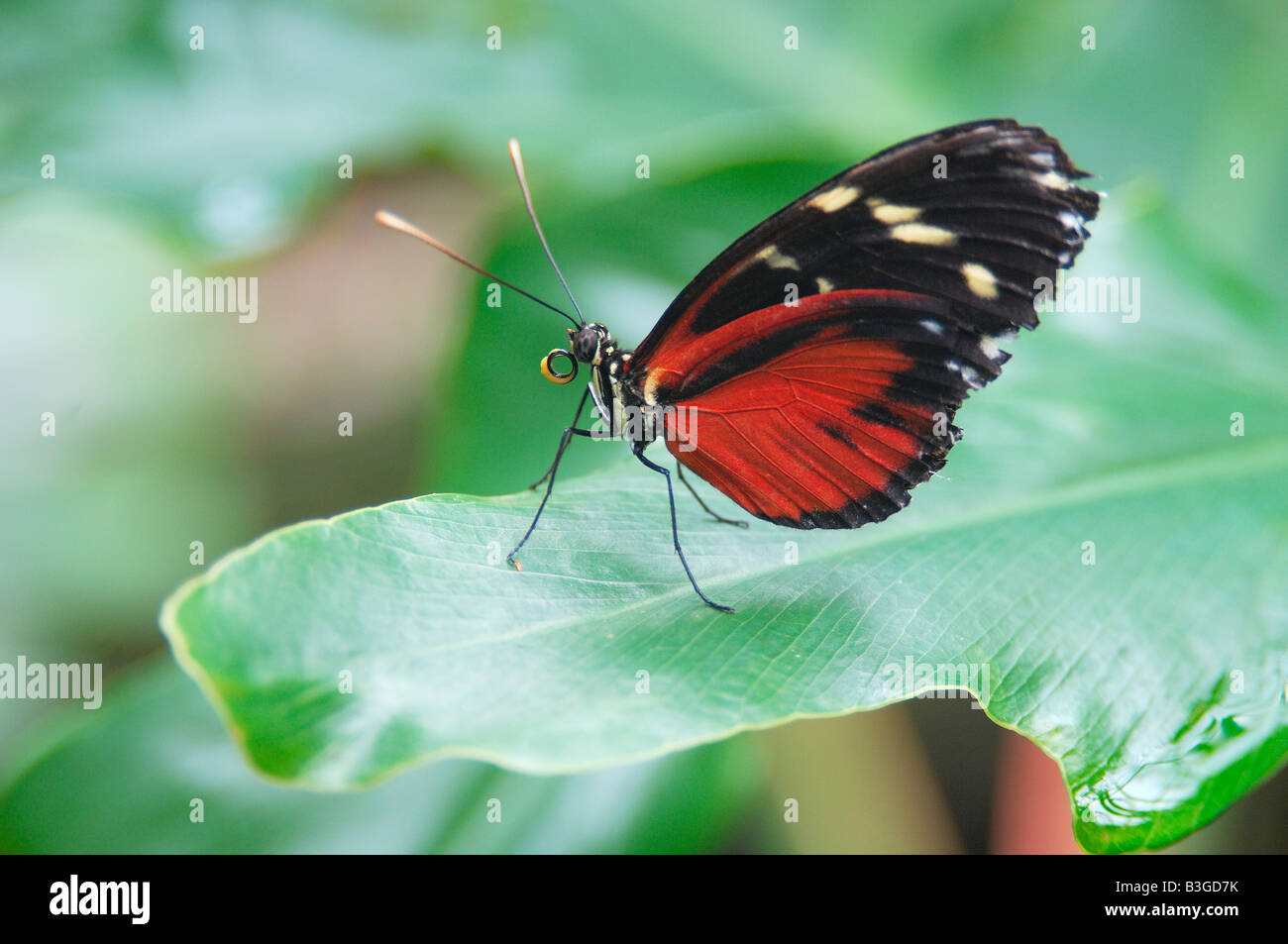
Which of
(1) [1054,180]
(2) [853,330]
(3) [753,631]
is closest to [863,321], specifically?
(2) [853,330]

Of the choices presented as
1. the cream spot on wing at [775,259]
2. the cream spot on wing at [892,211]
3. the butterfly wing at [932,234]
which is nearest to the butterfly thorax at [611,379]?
the butterfly wing at [932,234]

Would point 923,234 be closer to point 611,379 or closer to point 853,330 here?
point 853,330

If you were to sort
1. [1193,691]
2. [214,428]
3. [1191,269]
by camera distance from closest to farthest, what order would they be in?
1. [1193,691]
2. [1191,269]
3. [214,428]

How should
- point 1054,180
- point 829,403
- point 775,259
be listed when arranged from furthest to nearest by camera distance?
1. point 829,403
2. point 775,259
3. point 1054,180

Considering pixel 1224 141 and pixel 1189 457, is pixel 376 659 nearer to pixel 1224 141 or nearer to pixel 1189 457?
pixel 1189 457

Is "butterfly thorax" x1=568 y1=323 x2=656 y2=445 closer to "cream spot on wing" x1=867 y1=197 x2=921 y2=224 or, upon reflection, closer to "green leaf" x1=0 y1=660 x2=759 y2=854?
"cream spot on wing" x1=867 y1=197 x2=921 y2=224

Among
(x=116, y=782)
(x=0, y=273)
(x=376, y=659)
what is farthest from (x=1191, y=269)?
(x=0, y=273)

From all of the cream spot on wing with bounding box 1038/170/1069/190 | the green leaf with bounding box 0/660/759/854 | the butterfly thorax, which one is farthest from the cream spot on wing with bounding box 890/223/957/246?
the green leaf with bounding box 0/660/759/854
